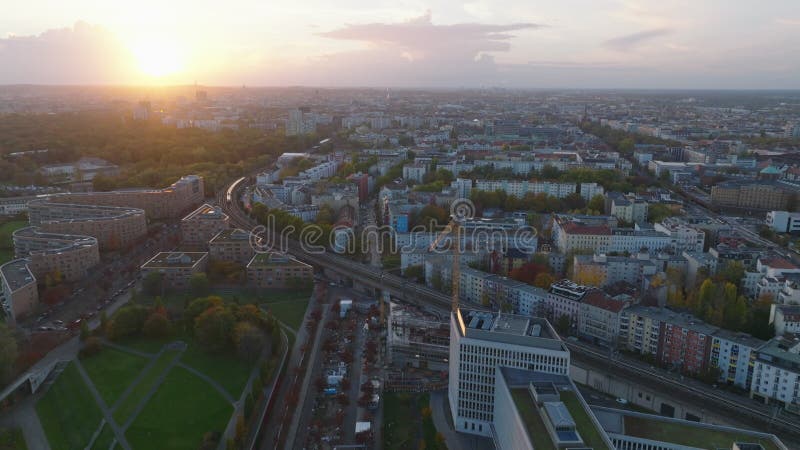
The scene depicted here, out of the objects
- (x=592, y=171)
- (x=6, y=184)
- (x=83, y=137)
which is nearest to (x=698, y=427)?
(x=592, y=171)

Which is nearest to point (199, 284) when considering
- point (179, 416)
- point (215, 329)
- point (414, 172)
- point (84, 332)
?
point (84, 332)

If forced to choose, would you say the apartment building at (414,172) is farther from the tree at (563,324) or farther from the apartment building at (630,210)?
the tree at (563,324)

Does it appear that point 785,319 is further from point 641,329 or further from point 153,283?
point 153,283

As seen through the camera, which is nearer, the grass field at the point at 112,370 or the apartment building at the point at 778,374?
the apartment building at the point at 778,374

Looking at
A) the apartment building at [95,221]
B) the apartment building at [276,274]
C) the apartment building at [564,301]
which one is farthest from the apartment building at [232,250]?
the apartment building at [564,301]

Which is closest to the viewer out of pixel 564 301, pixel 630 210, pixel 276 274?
pixel 564 301
